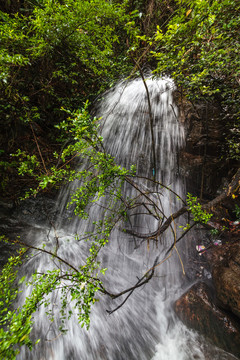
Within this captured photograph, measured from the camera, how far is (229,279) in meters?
2.57

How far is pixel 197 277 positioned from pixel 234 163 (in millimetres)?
2678

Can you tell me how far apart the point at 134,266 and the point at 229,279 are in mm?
1786

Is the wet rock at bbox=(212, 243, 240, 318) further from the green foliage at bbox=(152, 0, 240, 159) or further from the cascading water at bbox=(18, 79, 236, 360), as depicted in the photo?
the green foliage at bbox=(152, 0, 240, 159)

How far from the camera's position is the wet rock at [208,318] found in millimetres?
2342

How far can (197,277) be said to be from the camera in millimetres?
3350

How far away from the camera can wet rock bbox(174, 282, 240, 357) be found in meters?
2.34

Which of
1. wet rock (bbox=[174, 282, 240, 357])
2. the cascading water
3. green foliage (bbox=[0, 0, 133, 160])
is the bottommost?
wet rock (bbox=[174, 282, 240, 357])

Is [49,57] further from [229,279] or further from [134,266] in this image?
[229,279]

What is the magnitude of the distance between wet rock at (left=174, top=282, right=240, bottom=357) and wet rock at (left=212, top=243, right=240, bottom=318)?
0.21 m

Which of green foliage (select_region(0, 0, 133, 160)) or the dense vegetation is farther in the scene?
green foliage (select_region(0, 0, 133, 160))

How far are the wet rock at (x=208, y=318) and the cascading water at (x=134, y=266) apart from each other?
0.44 feet

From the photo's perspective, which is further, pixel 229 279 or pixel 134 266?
pixel 134 266

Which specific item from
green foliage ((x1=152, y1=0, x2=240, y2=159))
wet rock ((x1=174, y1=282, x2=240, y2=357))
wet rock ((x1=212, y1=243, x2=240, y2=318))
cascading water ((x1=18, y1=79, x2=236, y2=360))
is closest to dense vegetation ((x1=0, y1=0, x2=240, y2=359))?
green foliage ((x1=152, y1=0, x2=240, y2=159))

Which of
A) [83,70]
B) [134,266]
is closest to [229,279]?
[134,266]
